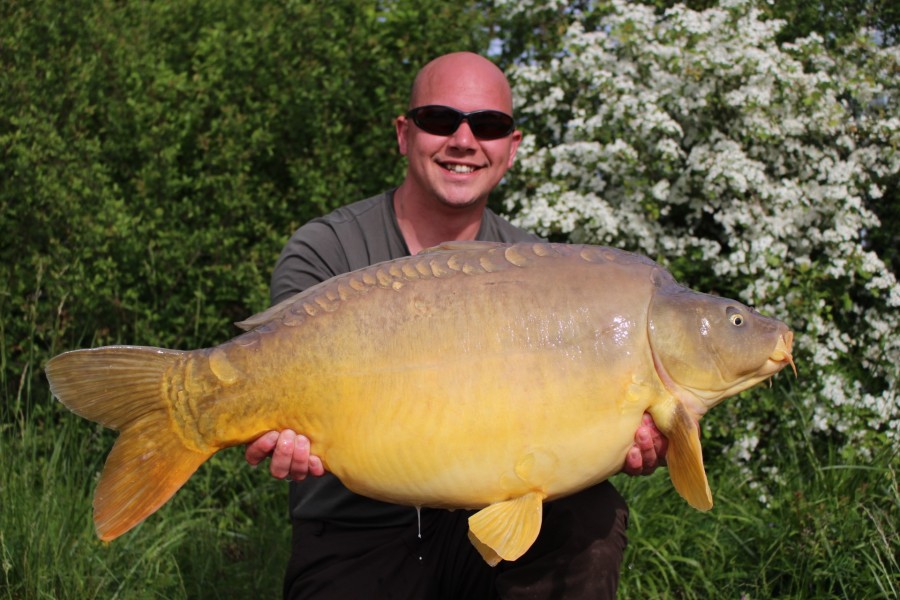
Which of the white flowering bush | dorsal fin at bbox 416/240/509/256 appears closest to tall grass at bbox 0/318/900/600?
the white flowering bush

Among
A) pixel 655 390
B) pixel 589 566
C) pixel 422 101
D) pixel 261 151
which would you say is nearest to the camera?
pixel 655 390

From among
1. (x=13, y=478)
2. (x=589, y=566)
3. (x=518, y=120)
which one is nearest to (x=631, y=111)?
(x=518, y=120)

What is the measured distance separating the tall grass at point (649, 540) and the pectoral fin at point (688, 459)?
37.7 inches

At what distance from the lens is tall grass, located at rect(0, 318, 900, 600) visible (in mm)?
2789

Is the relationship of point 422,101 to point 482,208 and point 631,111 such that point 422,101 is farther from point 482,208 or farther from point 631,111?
point 631,111

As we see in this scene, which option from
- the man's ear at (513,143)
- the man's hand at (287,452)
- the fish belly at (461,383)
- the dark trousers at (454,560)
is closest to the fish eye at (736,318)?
the fish belly at (461,383)

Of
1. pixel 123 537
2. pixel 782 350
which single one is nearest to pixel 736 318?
pixel 782 350

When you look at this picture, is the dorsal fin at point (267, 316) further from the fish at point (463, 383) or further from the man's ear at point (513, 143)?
the man's ear at point (513, 143)

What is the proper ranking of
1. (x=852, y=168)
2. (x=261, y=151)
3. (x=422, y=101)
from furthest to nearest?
1. (x=261, y=151)
2. (x=852, y=168)
3. (x=422, y=101)

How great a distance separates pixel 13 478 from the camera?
2984mm

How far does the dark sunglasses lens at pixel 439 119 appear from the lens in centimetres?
282

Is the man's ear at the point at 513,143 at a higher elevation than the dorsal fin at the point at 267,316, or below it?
below

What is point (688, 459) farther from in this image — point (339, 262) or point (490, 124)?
point (490, 124)

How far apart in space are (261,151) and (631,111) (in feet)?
5.23
